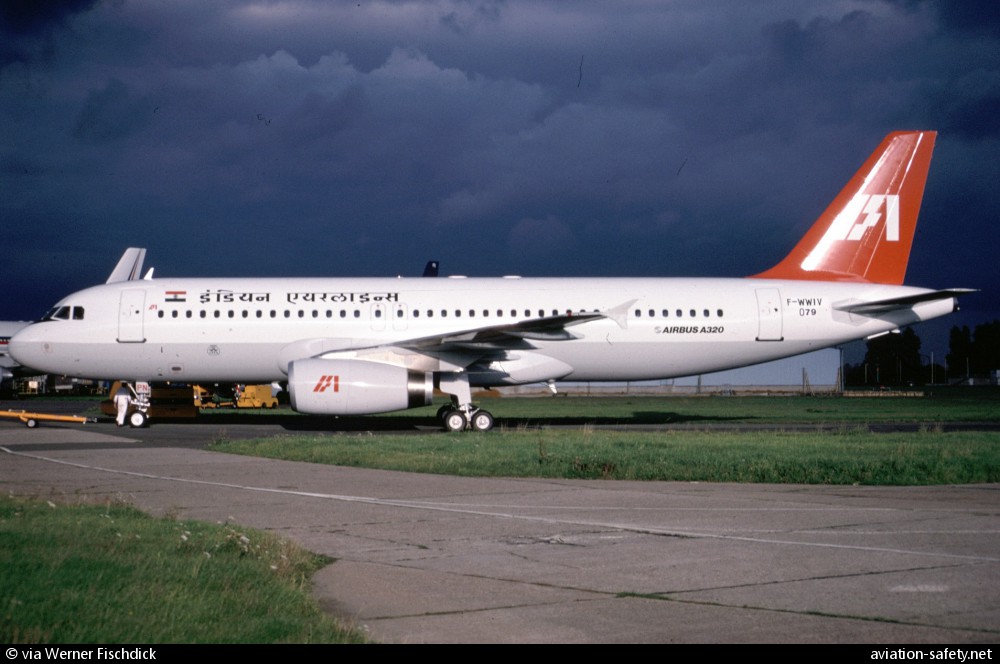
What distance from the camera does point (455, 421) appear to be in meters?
22.4

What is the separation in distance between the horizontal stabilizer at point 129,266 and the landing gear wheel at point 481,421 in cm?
4746

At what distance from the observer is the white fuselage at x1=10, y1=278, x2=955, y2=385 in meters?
23.8

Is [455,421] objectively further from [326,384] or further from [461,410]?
[326,384]

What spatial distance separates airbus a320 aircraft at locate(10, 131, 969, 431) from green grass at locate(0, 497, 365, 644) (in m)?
15.4

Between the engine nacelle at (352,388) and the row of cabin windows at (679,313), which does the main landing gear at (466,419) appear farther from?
the row of cabin windows at (679,313)

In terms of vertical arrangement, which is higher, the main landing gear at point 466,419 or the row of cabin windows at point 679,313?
the row of cabin windows at point 679,313

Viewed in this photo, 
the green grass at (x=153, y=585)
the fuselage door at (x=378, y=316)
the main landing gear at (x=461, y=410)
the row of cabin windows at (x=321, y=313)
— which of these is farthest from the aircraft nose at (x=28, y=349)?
the green grass at (x=153, y=585)

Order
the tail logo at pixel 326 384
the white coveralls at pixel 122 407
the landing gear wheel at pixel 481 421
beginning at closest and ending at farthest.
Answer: the tail logo at pixel 326 384 → the landing gear wheel at pixel 481 421 → the white coveralls at pixel 122 407

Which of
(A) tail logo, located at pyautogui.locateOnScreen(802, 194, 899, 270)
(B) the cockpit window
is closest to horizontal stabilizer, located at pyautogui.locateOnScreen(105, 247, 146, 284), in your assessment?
(B) the cockpit window

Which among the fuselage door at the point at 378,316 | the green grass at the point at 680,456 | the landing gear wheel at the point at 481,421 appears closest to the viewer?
the green grass at the point at 680,456

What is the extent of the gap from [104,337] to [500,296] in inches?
380

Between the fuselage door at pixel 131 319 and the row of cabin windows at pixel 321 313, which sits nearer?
the row of cabin windows at pixel 321 313

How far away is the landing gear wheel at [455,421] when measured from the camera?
22.4 m

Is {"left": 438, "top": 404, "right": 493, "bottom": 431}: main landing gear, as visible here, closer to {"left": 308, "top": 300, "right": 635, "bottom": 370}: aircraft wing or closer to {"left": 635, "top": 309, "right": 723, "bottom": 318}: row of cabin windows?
{"left": 308, "top": 300, "right": 635, "bottom": 370}: aircraft wing
